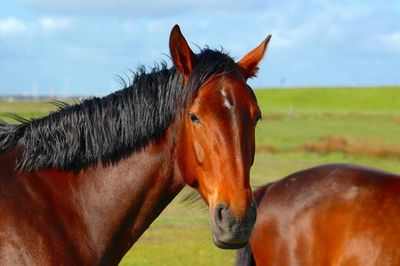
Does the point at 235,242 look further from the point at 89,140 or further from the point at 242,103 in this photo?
the point at 89,140

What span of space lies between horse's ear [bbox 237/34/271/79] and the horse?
2.92 m

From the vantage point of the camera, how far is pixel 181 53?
3.99 meters

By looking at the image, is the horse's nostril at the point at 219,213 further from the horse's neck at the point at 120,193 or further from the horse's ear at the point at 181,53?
the horse's ear at the point at 181,53

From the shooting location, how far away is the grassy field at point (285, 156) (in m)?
11.8

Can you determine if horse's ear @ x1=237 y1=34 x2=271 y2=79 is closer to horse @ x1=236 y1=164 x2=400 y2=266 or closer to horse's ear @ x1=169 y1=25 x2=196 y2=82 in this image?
horse's ear @ x1=169 y1=25 x2=196 y2=82

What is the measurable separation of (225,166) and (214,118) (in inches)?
10.5

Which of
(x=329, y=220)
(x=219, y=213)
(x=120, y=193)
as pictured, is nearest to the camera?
(x=219, y=213)

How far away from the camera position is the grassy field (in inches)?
465

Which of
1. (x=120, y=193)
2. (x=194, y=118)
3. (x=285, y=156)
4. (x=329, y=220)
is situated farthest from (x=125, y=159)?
(x=285, y=156)

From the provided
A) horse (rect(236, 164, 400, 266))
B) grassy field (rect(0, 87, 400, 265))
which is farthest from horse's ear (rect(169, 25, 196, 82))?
horse (rect(236, 164, 400, 266))

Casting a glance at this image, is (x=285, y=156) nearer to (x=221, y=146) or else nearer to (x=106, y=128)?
(x=106, y=128)

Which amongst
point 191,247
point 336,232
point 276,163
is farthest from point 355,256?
point 276,163

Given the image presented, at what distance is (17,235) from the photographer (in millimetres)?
3742

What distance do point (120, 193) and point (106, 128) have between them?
40cm
